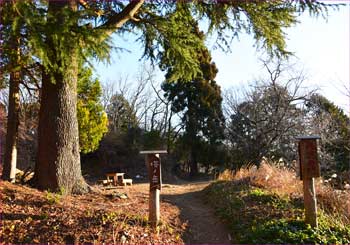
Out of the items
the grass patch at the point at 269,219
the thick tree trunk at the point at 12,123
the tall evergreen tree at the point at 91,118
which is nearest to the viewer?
the grass patch at the point at 269,219

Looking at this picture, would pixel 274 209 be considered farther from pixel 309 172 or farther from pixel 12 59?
pixel 12 59

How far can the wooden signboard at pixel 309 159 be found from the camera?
569cm

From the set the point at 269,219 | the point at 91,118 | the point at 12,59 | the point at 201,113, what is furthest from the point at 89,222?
the point at 201,113

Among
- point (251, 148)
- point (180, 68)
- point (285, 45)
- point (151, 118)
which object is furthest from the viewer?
point (151, 118)

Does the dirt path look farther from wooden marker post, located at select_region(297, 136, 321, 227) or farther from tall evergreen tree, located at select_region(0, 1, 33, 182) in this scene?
tall evergreen tree, located at select_region(0, 1, 33, 182)

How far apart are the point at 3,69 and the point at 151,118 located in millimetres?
24140

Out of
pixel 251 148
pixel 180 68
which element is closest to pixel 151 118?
pixel 251 148

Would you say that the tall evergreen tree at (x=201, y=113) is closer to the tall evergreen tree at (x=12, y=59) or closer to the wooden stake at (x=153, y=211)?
Result: the tall evergreen tree at (x=12, y=59)

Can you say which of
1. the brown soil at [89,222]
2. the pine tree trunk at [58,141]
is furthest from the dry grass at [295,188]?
the pine tree trunk at [58,141]

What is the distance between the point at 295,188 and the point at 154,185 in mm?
4439

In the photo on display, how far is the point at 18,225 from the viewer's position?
4.93 metres

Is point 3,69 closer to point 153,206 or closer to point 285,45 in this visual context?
point 153,206

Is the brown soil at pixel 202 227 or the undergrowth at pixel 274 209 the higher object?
the undergrowth at pixel 274 209

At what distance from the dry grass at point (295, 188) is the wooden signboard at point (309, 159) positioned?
1433mm
